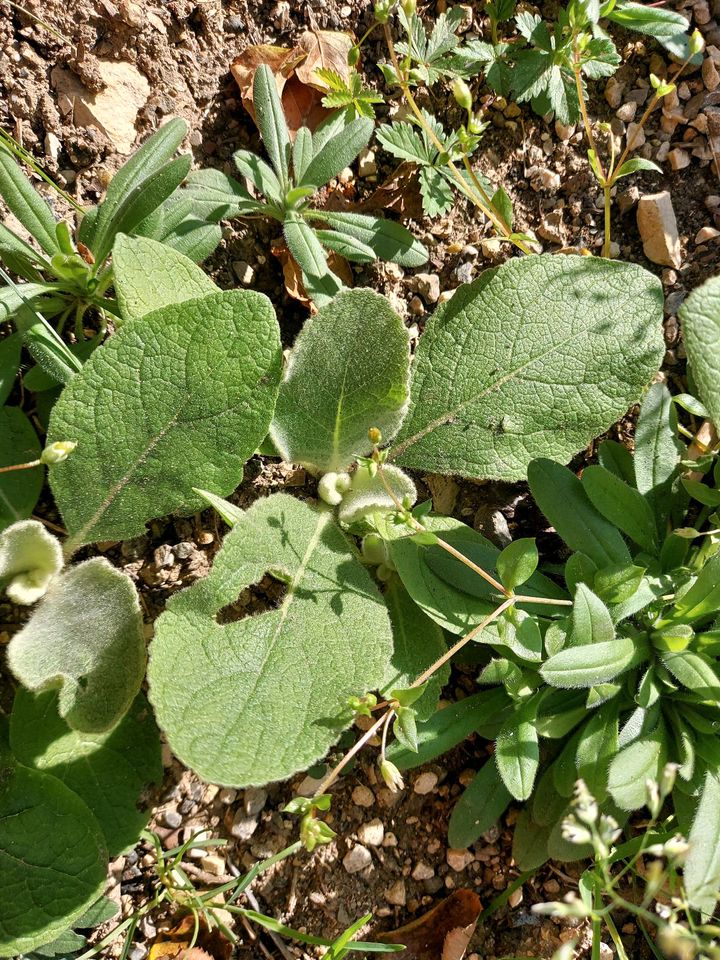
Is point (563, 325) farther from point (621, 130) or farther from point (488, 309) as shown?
point (621, 130)

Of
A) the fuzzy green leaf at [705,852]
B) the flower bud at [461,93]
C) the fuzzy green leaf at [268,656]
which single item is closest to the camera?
the fuzzy green leaf at [268,656]

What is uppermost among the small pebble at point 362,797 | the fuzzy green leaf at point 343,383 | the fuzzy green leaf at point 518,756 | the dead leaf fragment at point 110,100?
the dead leaf fragment at point 110,100

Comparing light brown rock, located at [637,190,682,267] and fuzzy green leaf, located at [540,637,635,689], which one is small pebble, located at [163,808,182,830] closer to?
fuzzy green leaf, located at [540,637,635,689]

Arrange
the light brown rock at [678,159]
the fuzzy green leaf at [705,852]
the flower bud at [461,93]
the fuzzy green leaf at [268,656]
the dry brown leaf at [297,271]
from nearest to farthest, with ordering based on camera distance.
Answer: the fuzzy green leaf at [268,656]
the fuzzy green leaf at [705,852]
the flower bud at [461,93]
the dry brown leaf at [297,271]
the light brown rock at [678,159]

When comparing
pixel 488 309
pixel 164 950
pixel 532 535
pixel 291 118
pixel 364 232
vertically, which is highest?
pixel 291 118

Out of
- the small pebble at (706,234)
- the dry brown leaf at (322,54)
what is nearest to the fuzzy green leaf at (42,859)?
the dry brown leaf at (322,54)

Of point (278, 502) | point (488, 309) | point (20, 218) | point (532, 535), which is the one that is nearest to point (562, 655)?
point (532, 535)

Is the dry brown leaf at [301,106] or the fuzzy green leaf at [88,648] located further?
the dry brown leaf at [301,106]

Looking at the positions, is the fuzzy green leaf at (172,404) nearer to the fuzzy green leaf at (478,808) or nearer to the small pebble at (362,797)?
the small pebble at (362,797)
